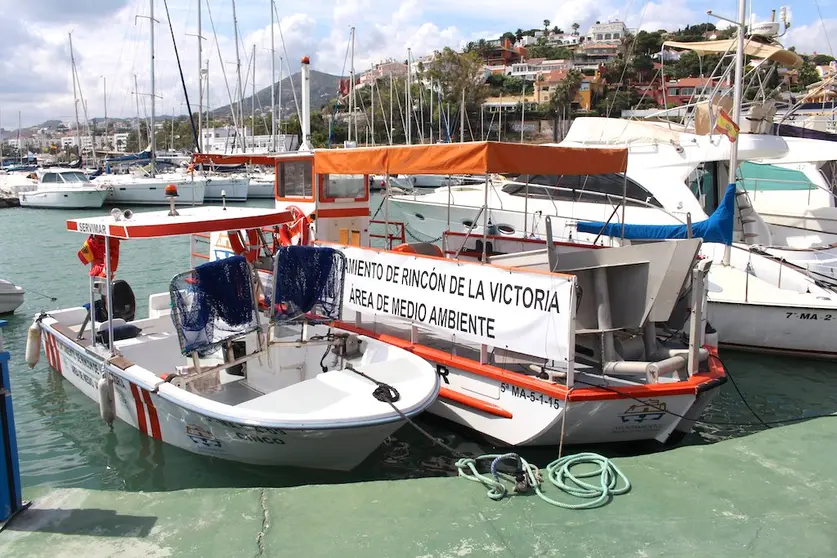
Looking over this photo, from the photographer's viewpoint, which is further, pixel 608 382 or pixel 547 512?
pixel 608 382

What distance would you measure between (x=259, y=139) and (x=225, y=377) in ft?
193

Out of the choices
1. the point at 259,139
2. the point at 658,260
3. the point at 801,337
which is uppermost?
the point at 259,139

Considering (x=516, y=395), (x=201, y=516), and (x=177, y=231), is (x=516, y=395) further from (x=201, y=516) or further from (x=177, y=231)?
(x=177, y=231)

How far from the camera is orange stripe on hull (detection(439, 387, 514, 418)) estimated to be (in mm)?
6535

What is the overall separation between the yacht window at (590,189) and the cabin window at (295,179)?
17.5 feet

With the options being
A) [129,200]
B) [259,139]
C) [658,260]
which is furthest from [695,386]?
[259,139]

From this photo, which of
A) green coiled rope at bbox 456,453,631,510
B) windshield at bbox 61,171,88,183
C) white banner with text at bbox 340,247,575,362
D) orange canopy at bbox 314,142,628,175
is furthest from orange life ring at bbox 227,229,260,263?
windshield at bbox 61,171,88,183

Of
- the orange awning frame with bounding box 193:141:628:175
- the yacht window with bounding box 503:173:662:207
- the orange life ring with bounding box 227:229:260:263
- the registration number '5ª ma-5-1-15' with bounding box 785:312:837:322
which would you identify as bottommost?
the registration number '5ª ma-5-1-15' with bounding box 785:312:837:322

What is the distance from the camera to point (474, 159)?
652 cm

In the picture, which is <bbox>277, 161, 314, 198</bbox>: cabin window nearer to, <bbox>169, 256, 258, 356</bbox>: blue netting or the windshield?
<bbox>169, 256, 258, 356</bbox>: blue netting

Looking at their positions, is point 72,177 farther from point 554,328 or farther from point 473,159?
point 554,328

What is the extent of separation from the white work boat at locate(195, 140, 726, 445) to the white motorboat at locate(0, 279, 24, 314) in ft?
32.3

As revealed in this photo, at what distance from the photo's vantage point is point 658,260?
614cm

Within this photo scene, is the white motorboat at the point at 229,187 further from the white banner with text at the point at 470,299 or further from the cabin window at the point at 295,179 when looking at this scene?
the white banner with text at the point at 470,299
